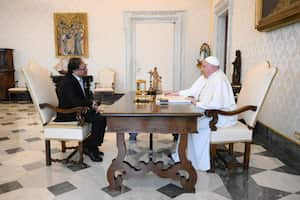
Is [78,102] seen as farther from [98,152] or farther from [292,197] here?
[292,197]

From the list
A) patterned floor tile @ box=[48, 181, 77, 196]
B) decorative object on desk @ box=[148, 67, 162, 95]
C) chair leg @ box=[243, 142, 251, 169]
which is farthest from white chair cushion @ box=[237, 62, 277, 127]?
patterned floor tile @ box=[48, 181, 77, 196]

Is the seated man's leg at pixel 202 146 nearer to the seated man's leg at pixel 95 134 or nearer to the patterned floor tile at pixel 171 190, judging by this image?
the patterned floor tile at pixel 171 190

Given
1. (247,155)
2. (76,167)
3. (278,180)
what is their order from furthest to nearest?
(76,167) < (247,155) < (278,180)

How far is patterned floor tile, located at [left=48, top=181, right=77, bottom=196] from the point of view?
259 cm

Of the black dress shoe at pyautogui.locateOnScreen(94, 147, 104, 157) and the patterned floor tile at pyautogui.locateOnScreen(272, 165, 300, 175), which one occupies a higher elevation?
the black dress shoe at pyautogui.locateOnScreen(94, 147, 104, 157)

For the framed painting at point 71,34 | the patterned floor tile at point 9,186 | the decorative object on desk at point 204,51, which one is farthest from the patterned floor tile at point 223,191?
the framed painting at point 71,34

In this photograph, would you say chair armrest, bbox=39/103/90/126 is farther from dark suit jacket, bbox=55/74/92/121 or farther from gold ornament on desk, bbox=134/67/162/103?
gold ornament on desk, bbox=134/67/162/103

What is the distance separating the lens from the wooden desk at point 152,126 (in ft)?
7.91

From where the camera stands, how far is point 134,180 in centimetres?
283

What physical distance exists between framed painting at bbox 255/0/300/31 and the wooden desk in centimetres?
168

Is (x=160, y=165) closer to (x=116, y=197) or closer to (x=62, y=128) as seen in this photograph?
(x=116, y=197)

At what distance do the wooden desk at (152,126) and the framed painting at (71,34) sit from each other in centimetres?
588

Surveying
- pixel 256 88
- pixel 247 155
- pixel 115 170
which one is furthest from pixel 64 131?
pixel 256 88

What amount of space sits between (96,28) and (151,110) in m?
6.17
